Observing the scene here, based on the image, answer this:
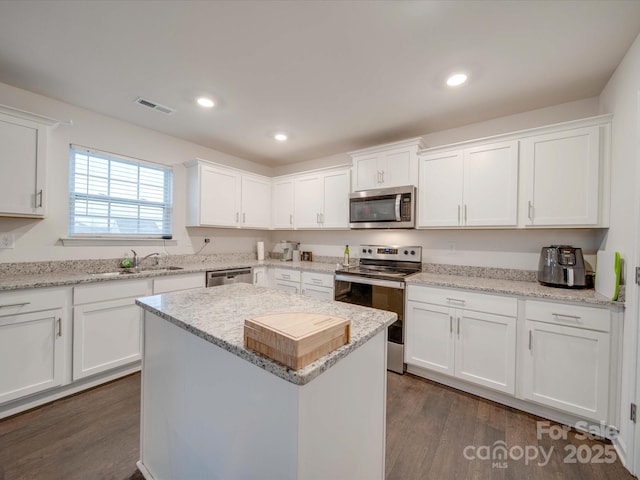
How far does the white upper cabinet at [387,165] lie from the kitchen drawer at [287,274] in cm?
137

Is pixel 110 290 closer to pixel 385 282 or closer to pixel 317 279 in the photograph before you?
pixel 317 279

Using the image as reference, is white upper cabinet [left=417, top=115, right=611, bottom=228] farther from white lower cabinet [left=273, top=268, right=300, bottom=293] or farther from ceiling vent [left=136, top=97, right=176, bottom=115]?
ceiling vent [left=136, top=97, right=176, bottom=115]

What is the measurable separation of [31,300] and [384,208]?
3.14 meters

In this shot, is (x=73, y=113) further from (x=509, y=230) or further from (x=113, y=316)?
(x=509, y=230)

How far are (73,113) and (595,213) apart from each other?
4.59 metres

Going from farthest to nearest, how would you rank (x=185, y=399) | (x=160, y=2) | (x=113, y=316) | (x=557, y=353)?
(x=113, y=316) < (x=557, y=353) < (x=160, y=2) < (x=185, y=399)

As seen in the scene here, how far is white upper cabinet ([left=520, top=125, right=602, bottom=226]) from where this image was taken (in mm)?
2014

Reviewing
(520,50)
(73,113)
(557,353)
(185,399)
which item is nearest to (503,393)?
(557,353)

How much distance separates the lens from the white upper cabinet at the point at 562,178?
6.61ft

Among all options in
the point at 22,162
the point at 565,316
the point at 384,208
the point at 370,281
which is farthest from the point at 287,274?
the point at 565,316

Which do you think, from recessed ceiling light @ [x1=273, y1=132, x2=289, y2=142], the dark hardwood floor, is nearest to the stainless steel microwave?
recessed ceiling light @ [x1=273, y1=132, x2=289, y2=142]

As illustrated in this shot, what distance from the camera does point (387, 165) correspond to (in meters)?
3.03

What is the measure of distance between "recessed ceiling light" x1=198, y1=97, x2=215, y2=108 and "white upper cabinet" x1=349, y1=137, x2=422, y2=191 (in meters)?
1.65

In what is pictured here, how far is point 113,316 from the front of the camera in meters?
2.38
